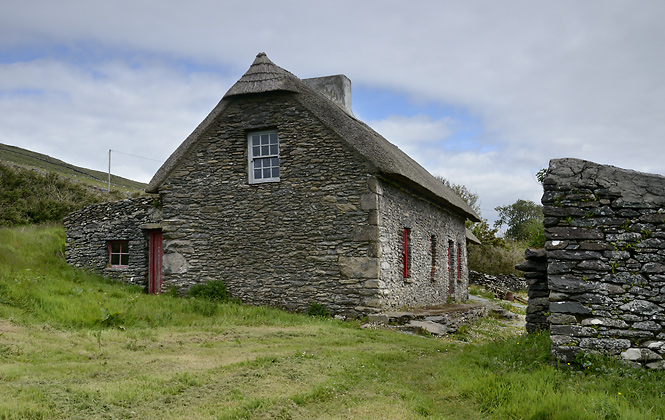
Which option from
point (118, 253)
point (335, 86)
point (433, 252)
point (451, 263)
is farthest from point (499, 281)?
point (118, 253)

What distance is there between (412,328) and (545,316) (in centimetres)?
284

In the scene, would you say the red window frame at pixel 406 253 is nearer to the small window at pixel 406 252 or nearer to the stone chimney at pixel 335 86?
the small window at pixel 406 252

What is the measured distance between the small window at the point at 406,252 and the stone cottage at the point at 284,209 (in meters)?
0.03

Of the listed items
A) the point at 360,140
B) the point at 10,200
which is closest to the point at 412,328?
the point at 360,140

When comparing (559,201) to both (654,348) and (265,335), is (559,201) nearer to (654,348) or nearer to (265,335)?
(654,348)

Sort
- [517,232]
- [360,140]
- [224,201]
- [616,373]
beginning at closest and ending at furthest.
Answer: [616,373] < [360,140] < [224,201] < [517,232]

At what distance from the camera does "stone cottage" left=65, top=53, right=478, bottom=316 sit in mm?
12164

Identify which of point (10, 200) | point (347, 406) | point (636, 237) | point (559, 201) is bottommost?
point (347, 406)

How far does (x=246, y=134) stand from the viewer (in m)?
13.6

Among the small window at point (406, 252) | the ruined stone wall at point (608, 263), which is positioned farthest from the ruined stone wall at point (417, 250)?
the ruined stone wall at point (608, 263)

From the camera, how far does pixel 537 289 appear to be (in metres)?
9.05

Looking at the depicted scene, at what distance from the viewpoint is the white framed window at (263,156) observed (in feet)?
43.6

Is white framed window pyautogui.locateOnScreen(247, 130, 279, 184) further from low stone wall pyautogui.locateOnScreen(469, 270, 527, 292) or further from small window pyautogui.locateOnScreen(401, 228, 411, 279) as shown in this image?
low stone wall pyautogui.locateOnScreen(469, 270, 527, 292)

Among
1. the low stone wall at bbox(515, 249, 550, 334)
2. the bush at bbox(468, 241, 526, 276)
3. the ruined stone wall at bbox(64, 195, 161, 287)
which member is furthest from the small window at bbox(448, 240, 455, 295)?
the bush at bbox(468, 241, 526, 276)
